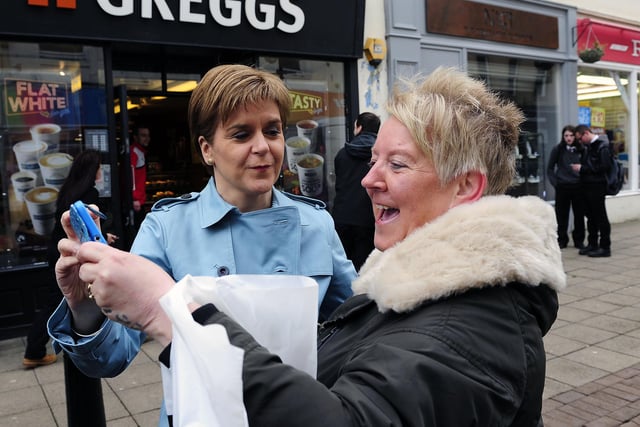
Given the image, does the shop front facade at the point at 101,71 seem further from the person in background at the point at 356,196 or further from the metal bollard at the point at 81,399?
the metal bollard at the point at 81,399

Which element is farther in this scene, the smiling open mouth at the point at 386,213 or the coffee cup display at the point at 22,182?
the coffee cup display at the point at 22,182

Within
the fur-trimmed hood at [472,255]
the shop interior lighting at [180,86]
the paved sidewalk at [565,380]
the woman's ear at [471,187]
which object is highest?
the shop interior lighting at [180,86]

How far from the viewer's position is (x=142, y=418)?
401 centimetres

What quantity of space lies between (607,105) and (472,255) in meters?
13.0

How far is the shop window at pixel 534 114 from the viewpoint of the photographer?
10828mm

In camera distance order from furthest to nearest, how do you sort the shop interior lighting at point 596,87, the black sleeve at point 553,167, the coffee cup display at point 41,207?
1. the shop interior lighting at point 596,87
2. the black sleeve at point 553,167
3. the coffee cup display at point 41,207

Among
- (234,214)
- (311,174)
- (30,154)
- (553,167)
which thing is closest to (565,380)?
(234,214)

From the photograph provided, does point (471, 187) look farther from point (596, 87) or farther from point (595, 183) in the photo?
point (596, 87)

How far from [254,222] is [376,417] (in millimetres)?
1003

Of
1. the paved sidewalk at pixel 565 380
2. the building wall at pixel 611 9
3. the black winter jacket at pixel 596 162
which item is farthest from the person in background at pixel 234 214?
the building wall at pixel 611 9

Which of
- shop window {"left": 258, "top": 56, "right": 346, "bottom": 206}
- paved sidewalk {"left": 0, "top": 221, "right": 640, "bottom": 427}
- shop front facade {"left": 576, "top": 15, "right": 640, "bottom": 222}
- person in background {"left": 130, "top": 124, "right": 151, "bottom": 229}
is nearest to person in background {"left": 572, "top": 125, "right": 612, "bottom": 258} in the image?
paved sidewalk {"left": 0, "top": 221, "right": 640, "bottom": 427}

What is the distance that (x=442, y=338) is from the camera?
108 centimetres

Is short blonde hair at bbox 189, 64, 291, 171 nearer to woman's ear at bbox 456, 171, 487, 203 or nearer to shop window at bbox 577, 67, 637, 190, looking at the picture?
woman's ear at bbox 456, 171, 487, 203

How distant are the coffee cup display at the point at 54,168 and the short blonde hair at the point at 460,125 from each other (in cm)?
561
